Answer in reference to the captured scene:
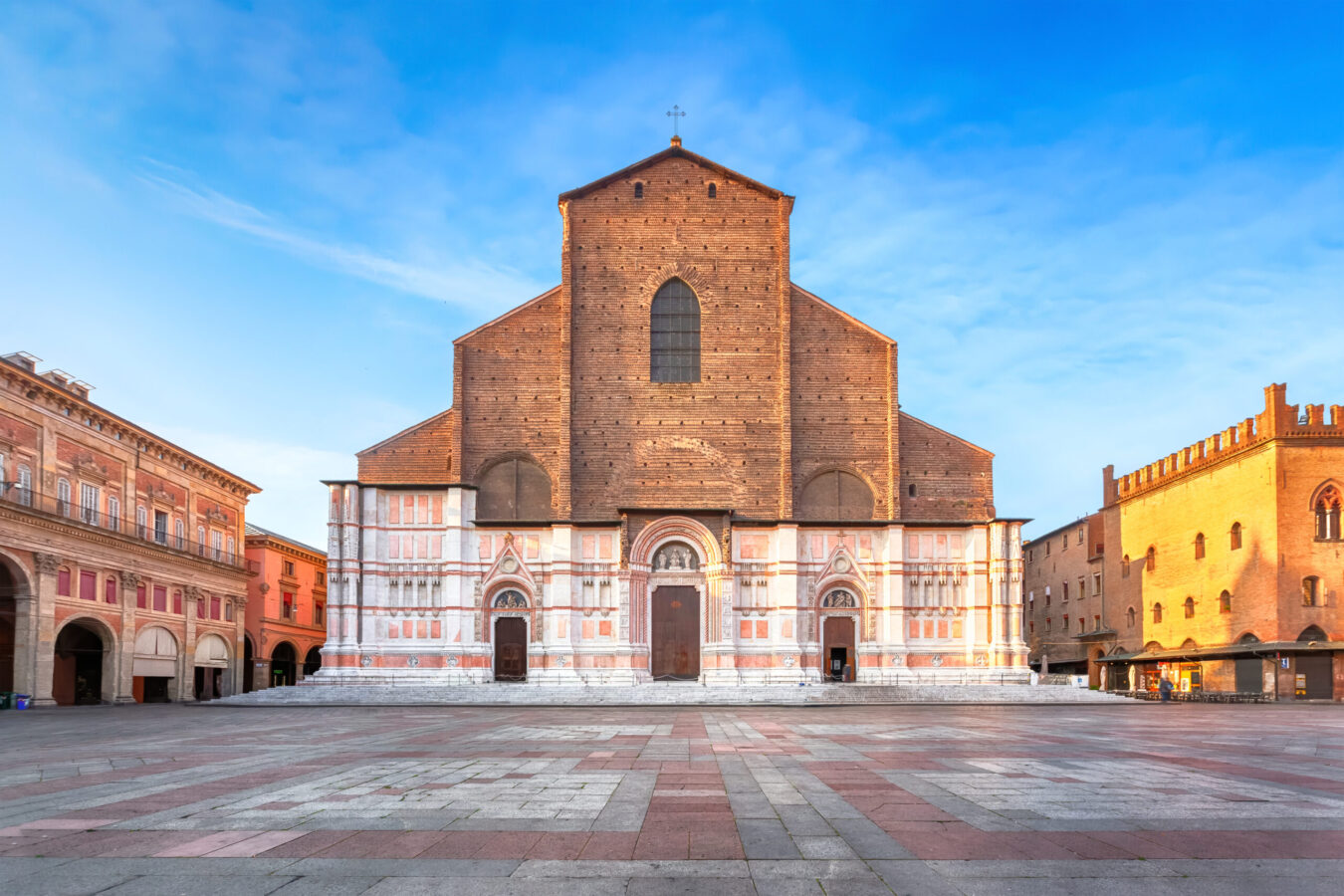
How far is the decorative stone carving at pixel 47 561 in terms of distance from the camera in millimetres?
32750

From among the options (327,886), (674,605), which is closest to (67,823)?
(327,886)

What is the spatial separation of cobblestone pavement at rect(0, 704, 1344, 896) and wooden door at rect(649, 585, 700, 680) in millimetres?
22768

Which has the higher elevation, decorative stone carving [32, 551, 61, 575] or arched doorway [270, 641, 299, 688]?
decorative stone carving [32, 551, 61, 575]

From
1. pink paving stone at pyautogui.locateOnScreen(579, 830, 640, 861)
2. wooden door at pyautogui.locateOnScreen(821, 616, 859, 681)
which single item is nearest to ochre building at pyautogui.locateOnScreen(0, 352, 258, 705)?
wooden door at pyautogui.locateOnScreen(821, 616, 859, 681)

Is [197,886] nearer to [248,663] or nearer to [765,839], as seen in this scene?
[765,839]

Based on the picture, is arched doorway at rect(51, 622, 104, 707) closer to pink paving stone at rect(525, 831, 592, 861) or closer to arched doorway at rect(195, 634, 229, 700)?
arched doorway at rect(195, 634, 229, 700)

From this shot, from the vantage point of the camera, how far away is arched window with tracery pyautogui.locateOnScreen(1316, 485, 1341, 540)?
39875mm

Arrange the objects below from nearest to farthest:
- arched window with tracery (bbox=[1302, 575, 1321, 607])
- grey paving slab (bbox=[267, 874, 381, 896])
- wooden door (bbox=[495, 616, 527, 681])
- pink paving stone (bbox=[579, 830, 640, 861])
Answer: grey paving slab (bbox=[267, 874, 381, 896]), pink paving stone (bbox=[579, 830, 640, 861]), wooden door (bbox=[495, 616, 527, 681]), arched window with tracery (bbox=[1302, 575, 1321, 607])

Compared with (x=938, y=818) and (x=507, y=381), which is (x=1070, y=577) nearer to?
(x=507, y=381)

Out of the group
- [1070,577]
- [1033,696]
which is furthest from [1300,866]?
[1070,577]

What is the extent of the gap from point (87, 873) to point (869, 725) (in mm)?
17013

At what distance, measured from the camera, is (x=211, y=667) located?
153 ft

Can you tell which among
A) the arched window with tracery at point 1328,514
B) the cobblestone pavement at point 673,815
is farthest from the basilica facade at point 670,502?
the cobblestone pavement at point 673,815

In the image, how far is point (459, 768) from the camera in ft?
40.1
